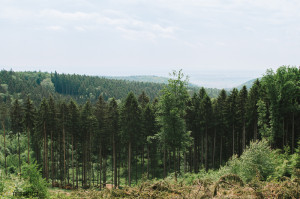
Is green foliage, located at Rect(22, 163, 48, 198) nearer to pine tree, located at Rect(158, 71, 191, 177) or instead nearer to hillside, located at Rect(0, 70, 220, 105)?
pine tree, located at Rect(158, 71, 191, 177)

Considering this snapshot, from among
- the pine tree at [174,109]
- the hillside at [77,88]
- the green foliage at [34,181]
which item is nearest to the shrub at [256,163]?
the pine tree at [174,109]

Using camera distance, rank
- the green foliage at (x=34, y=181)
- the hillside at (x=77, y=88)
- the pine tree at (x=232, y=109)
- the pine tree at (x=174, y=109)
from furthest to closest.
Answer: the hillside at (x=77, y=88)
the pine tree at (x=232, y=109)
the pine tree at (x=174, y=109)
the green foliage at (x=34, y=181)

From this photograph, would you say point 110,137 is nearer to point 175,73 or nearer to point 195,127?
point 195,127

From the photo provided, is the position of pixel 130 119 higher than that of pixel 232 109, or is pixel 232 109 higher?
pixel 232 109

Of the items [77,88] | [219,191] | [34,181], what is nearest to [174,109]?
[219,191]

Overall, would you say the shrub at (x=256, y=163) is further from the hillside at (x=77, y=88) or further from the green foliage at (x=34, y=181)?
the hillside at (x=77, y=88)

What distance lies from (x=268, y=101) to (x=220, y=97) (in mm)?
8367

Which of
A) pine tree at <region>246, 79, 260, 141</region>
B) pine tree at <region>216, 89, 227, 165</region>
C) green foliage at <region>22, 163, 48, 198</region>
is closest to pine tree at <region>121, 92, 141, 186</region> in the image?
pine tree at <region>216, 89, 227, 165</region>

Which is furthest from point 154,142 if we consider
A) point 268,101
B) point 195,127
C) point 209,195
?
point 209,195

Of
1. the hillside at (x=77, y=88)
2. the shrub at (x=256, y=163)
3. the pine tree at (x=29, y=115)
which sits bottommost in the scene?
the shrub at (x=256, y=163)

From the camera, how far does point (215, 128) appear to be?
4156 cm

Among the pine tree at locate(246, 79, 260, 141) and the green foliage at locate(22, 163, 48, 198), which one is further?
the pine tree at locate(246, 79, 260, 141)

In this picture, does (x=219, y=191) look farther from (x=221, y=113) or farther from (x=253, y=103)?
(x=221, y=113)

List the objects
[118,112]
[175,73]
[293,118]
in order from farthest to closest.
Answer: [118,112]
[293,118]
[175,73]
